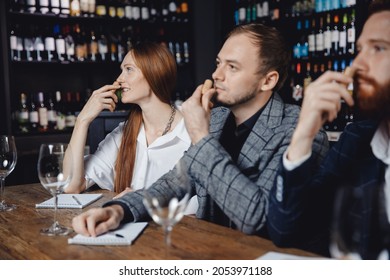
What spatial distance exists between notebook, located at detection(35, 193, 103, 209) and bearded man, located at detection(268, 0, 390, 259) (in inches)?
24.0

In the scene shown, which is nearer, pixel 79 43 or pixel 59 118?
pixel 59 118

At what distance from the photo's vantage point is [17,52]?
348 cm

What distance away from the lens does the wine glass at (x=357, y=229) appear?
67 centimetres

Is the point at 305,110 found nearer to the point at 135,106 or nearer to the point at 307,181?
the point at 307,181

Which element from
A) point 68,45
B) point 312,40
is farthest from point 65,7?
point 312,40

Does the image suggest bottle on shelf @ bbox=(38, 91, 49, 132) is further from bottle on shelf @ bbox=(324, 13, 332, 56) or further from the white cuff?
the white cuff

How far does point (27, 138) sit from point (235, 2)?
A: 2.25m

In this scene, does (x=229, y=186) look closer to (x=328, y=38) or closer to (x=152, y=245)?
(x=152, y=245)

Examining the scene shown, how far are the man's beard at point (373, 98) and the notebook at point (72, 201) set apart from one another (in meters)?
0.84

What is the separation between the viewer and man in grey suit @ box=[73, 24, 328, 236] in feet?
3.65

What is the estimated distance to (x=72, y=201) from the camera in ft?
4.65

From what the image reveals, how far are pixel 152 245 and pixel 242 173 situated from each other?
1.06 ft

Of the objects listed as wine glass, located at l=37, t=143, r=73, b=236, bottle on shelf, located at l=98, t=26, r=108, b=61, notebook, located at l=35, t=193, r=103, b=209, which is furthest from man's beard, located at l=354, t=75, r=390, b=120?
bottle on shelf, located at l=98, t=26, r=108, b=61
